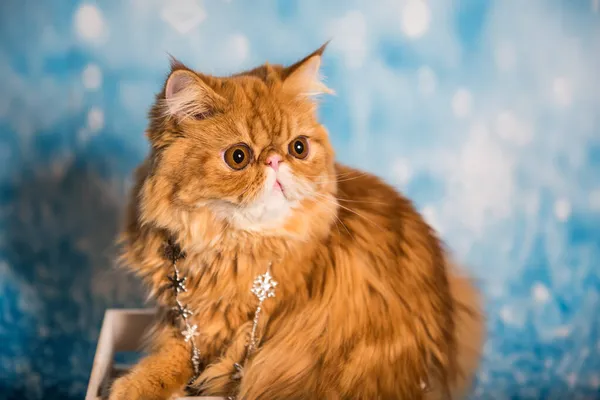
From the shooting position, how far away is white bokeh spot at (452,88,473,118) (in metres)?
2.35

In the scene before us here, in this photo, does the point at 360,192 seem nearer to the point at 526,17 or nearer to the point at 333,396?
the point at 333,396

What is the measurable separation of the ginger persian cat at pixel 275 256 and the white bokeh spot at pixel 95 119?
29.9 inches

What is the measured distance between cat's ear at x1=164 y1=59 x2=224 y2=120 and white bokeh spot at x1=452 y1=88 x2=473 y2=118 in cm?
120

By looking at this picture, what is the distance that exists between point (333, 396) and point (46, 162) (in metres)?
1.38

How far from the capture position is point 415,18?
2.26 meters

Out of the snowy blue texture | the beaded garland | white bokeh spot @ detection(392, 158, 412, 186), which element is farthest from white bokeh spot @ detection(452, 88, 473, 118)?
the beaded garland

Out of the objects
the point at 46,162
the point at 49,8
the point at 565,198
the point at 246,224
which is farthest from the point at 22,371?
the point at 565,198

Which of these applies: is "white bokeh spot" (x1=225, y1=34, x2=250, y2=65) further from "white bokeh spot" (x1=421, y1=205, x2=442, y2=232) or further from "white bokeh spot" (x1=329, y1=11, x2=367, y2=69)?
"white bokeh spot" (x1=421, y1=205, x2=442, y2=232)

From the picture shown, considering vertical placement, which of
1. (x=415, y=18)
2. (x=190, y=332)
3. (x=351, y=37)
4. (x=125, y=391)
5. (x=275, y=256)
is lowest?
(x=125, y=391)

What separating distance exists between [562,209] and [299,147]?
1.41 metres

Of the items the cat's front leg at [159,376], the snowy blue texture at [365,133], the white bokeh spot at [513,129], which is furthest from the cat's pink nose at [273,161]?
the white bokeh spot at [513,129]

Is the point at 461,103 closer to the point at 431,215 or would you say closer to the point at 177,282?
the point at 431,215

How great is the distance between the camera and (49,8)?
2143 mm

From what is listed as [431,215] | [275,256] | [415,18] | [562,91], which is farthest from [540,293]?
[275,256]
